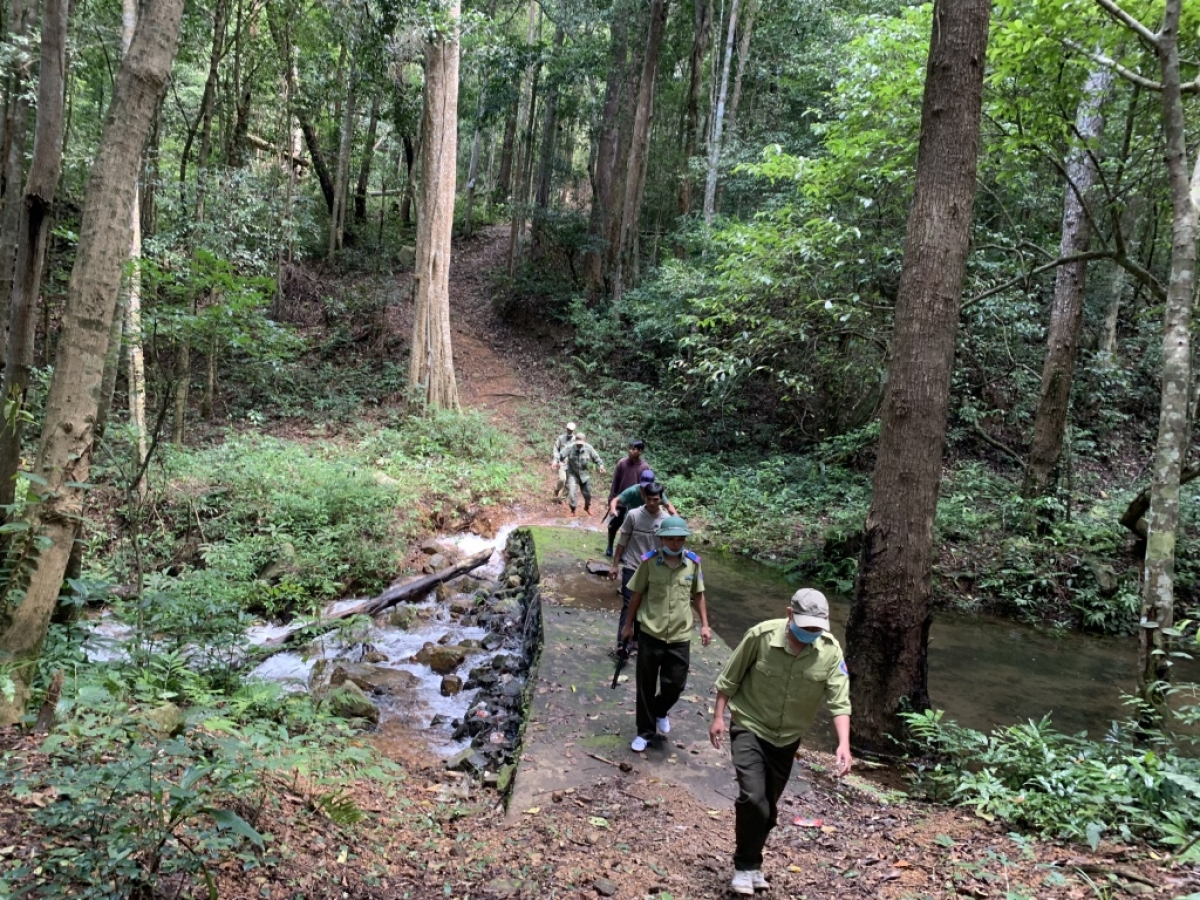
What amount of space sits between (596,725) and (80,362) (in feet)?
14.1

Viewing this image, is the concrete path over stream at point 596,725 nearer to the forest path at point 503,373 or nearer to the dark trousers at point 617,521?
the dark trousers at point 617,521

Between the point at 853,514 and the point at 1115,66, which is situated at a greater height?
the point at 1115,66

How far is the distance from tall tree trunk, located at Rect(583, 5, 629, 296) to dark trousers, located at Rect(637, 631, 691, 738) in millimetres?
19890

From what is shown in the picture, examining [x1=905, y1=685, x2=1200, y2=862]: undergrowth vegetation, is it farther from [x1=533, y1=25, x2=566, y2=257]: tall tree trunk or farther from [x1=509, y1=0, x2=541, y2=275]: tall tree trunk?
[x1=533, y1=25, x2=566, y2=257]: tall tree trunk

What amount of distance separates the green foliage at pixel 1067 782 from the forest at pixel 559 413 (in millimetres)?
36

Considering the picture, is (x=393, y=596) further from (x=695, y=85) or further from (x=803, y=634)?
(x=695, y=85)

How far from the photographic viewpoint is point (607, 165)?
80.3 feet

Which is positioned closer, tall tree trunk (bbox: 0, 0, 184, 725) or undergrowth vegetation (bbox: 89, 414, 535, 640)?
tall tree trunk (bbox: 0, 0, 184, 725)

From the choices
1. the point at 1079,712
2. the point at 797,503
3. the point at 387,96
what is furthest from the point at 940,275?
the point at 387,96

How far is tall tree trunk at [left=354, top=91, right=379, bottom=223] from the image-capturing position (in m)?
24.2

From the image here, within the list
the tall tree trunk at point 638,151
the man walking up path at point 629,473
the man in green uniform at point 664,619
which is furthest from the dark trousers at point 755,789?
the tall tree trunk at point 638,151

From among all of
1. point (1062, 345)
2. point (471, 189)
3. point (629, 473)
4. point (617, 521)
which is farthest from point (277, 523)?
point (471, 189)

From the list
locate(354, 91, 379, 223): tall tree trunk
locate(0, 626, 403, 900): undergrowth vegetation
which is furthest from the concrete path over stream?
locate(354, 91, 379, 223): tall tree trunk

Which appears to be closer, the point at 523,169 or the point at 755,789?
the point at 755,789
